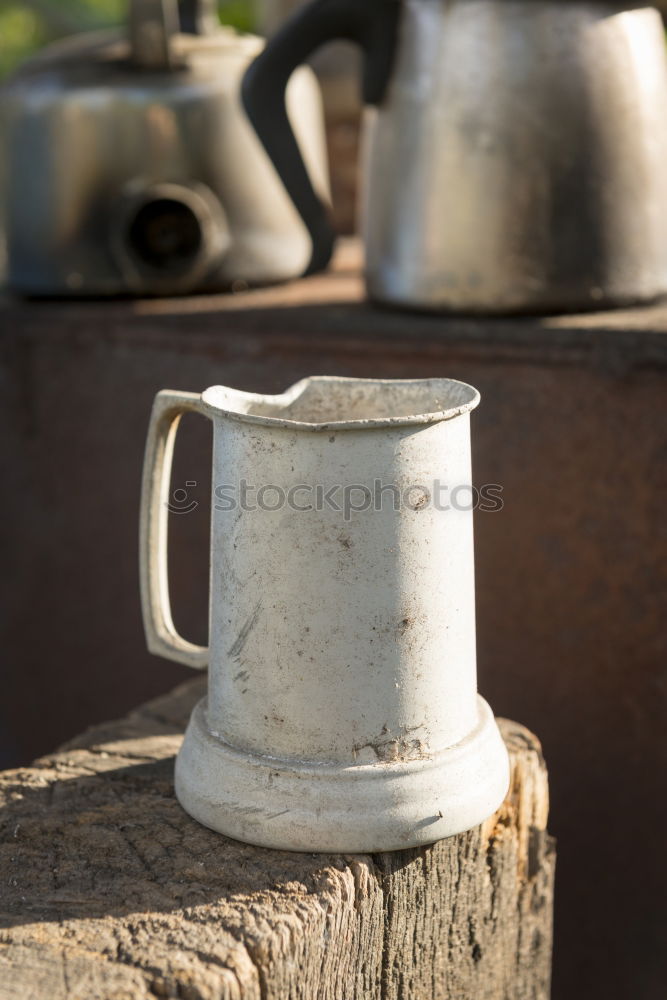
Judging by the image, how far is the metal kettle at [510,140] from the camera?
1.16 m

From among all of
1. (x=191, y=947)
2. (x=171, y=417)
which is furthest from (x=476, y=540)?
(x=191, y=947)

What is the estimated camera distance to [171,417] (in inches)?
31.1

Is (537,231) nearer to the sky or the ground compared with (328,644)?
nearer to the sky

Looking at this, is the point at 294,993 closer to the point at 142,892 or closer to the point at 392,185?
the point at 142,892

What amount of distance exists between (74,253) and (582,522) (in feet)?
2.24

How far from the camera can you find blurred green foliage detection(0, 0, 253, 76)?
7.00 metres

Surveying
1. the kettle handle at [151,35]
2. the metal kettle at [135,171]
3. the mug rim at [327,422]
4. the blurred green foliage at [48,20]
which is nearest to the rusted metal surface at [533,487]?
the metal kettle at [135,171]

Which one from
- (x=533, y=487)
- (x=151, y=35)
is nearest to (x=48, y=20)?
(x=151, y=35)

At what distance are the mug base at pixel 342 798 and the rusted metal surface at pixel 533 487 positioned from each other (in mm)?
467

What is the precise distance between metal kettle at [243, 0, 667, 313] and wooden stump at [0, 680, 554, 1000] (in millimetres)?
493

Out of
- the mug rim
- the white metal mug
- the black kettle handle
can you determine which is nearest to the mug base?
the white metal mug

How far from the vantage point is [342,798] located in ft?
2.35

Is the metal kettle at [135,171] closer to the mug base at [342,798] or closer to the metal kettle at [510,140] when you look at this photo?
the metal kettle at [510,140]

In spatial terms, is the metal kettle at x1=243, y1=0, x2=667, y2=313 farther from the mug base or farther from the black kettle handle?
the mug base
